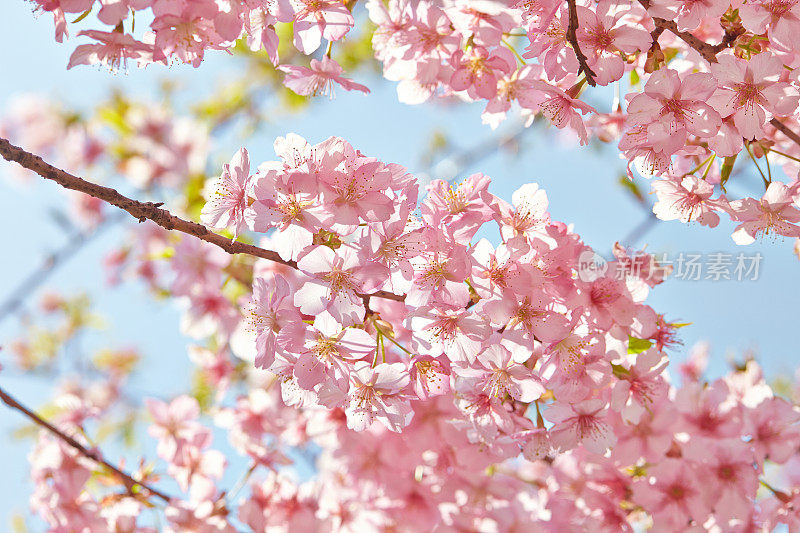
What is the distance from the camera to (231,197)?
1.68 meters

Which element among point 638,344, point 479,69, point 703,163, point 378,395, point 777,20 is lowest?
point 378,395

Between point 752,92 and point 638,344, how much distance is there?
0.73 metres

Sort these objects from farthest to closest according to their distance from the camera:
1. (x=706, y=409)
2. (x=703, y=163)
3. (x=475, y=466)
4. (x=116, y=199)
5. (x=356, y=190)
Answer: (x=706, y=409) < (x=475, y=466) < (x=703, y=163) < (x=356, y=190) < (x=116, y=199)

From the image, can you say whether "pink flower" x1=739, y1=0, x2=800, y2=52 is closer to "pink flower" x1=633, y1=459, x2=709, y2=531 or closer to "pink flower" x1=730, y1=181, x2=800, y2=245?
"pink flower" x1=730, y1=181, x2=800, y2=245

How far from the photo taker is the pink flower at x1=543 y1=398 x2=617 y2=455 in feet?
6.10

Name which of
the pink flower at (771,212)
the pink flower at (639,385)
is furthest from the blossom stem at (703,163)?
the pink flower at (639,385)

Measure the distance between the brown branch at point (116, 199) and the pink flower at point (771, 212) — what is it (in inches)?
39.8

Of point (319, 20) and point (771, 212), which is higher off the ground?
A: point (319, 20)

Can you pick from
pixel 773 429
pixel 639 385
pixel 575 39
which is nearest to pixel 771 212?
pixel 639 385

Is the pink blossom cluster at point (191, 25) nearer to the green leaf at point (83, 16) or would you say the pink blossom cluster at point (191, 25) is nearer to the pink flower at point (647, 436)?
the green leaf at point (83, 16)

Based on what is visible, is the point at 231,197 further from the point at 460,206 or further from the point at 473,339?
the point at 473,339

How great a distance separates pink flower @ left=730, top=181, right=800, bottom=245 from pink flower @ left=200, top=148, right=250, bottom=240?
4.16 ft

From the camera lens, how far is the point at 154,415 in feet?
9.44

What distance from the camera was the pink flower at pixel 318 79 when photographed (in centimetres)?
190
